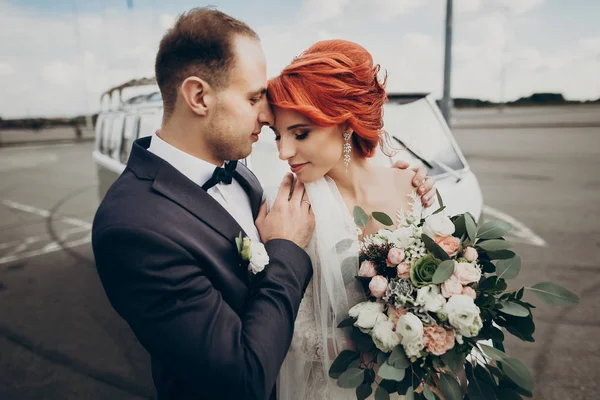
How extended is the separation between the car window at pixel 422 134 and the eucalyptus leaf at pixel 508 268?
197 centimetres

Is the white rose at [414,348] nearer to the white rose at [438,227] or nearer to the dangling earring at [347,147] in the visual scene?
the white rose at [438,227]

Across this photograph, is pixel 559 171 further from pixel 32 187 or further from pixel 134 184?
pixel 32 187

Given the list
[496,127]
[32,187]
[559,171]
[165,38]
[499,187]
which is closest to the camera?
[165,38]

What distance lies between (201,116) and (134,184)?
331 mm

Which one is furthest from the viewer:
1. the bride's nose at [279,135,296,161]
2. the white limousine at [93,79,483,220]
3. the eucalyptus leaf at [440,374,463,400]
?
the white limousine at [93,79,483,220]

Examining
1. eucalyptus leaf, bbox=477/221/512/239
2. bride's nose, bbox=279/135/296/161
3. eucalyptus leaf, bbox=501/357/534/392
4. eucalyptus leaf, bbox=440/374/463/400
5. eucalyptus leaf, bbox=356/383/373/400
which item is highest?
bride's nose, bbox=279/135/296/161

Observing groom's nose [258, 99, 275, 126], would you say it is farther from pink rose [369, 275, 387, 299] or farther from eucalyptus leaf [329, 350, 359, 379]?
eucalyptus leaf [329, 350, 359, 379]

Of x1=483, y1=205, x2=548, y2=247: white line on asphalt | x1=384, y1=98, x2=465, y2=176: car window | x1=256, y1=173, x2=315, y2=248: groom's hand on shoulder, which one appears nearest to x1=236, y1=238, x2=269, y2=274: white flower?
x1=256, y1=173, x2=315, y2=248: groom's hand on shoulder

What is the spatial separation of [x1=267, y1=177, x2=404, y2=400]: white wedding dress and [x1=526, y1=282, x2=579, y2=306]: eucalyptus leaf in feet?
2.06

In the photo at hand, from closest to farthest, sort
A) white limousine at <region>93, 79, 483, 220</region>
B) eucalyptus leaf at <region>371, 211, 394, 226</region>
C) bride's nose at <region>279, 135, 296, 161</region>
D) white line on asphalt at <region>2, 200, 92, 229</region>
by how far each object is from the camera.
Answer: eucalyptus leaf at <region>371, 211, 394, 226</region> → bride's nose at <region>279, 135, 296, 161</region> → white limousine at <region>93, 79, 483, 220</region> → white line on asphalt at <region>2, 200, 92, 229</region>

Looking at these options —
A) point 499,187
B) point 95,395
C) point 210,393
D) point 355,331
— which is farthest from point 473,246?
point 499,187

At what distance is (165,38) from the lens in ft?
5.45

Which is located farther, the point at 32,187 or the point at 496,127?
the point at 496,127

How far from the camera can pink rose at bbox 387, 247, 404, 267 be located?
167cm
